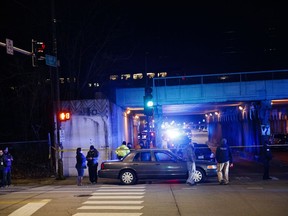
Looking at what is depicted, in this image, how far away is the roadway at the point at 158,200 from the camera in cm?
997

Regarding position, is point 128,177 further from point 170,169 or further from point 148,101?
point 148,101

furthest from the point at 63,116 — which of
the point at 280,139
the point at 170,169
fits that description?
the point at 280,139

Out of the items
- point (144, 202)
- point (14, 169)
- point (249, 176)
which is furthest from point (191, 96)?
point (144, 202)

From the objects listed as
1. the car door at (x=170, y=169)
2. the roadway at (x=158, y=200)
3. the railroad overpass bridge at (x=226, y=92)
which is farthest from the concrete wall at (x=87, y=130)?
the railroad overpass bridge at (x=226, y=92)

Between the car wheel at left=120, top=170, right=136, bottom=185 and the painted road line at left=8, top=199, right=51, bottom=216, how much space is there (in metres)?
4.12

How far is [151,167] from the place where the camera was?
1562cm

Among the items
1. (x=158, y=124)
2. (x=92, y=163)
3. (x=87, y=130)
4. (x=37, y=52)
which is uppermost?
(x=37, y=52)

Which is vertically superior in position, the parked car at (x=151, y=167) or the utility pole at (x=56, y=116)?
the utility pole at (x=56, y=116)

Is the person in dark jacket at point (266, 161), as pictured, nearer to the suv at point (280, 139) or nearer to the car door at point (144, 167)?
the car door at point (144, 167)

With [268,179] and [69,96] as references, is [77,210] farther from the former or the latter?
[69,96]

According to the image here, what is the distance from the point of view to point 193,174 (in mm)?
14883

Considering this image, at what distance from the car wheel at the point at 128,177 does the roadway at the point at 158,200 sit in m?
0.59

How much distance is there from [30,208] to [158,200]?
142 inches

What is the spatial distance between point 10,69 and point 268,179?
21268mm
